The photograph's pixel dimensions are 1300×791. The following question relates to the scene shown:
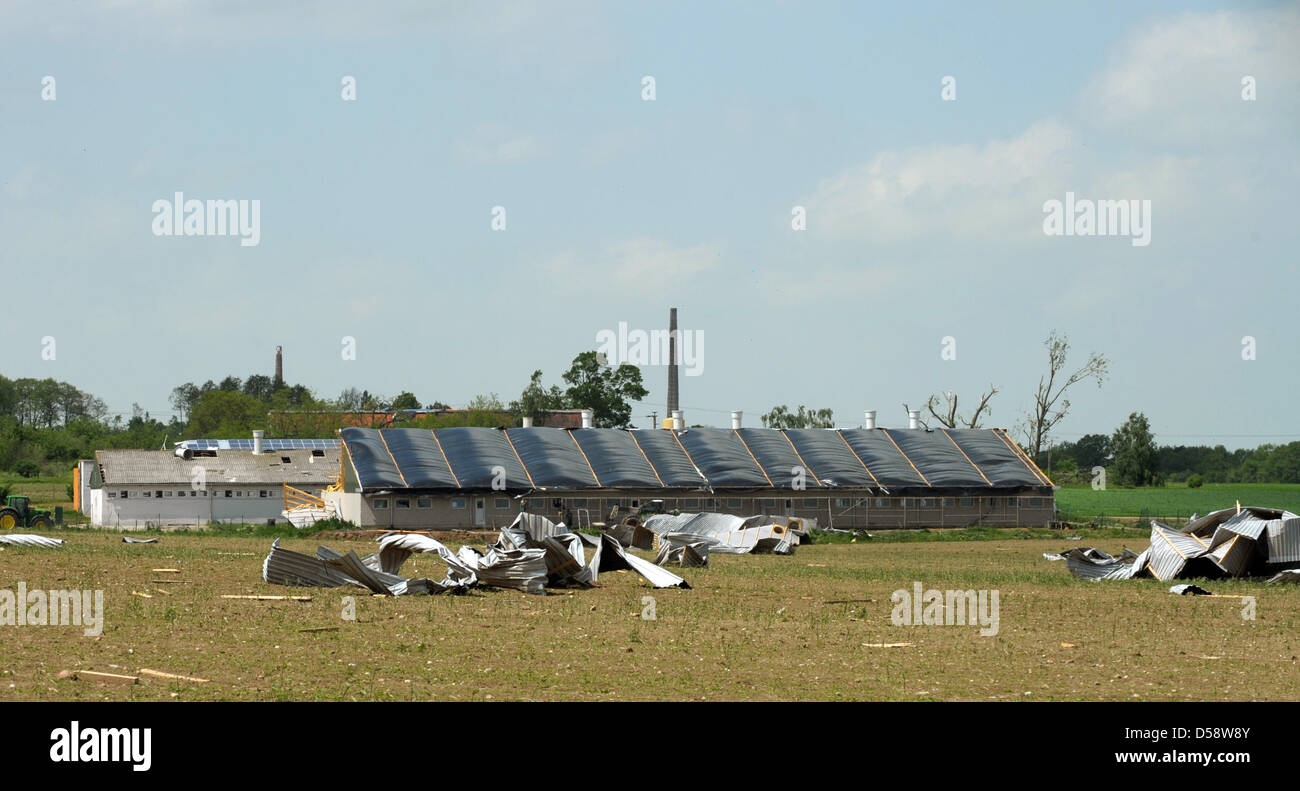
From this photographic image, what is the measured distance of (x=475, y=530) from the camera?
191 feet

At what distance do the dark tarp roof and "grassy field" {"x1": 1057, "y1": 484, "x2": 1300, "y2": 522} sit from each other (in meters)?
6.56

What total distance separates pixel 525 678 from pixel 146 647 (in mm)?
4779

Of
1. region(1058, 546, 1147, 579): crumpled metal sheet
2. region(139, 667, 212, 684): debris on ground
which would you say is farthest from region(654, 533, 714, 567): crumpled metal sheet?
region(139, 667, 212, 684): debris on ground

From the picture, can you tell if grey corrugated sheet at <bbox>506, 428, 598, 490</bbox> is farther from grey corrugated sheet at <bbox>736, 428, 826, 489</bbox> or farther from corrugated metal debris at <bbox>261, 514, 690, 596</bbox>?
corrugated metal debris at <bbox>261, 514, 690, 596</bbox>

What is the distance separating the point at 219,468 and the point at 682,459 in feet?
83.0

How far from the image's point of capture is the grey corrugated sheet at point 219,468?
67.2 metres

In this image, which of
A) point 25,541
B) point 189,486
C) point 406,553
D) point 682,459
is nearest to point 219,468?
point 189,486

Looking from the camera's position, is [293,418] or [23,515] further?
[293,418]

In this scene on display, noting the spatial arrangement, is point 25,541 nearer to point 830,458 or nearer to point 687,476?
point 687,476

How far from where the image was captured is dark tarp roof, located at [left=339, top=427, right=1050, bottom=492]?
5953 centimetres

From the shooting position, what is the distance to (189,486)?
223 ft

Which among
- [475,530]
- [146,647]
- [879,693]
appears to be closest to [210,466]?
[475,530]

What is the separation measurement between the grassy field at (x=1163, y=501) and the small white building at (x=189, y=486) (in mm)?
41800
